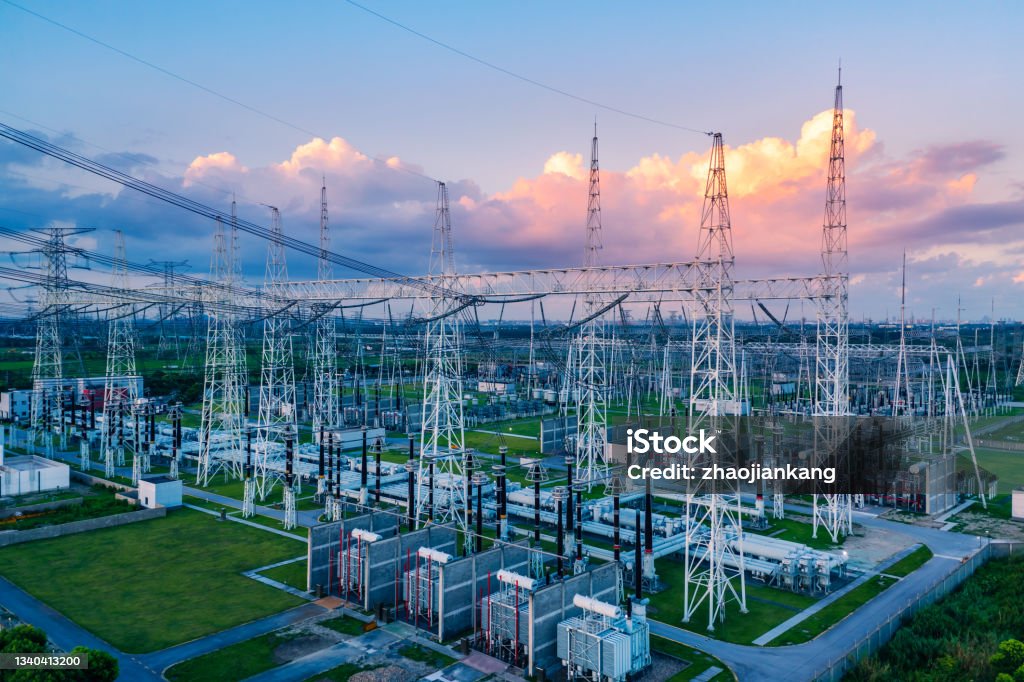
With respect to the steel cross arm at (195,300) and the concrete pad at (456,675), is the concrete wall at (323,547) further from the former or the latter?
the steel cross arm at (195,300)

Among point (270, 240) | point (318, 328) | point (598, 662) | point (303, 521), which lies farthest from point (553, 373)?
point (598, 662)

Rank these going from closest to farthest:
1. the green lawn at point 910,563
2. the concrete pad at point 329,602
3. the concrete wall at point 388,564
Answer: the concrete wall at point 388,564, the concrete pad at point 329,602, the green lawn at point 910,563

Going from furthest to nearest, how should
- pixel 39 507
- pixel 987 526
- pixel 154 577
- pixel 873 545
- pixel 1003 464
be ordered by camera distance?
1. pixel 1003 464
2. pixel 39 507
3. pixel 987 526
4. pixel 873 545
5. pixel 154 577

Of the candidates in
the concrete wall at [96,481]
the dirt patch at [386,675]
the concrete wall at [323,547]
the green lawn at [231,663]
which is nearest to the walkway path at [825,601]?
the dirt patch at [386,675]

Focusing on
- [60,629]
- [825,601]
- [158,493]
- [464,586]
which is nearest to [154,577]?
[60,629]

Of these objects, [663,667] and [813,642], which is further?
[813,642]

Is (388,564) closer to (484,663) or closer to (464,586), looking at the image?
(464,586)

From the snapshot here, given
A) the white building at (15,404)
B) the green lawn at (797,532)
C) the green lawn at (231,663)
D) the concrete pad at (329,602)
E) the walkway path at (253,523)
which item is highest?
the white building at (15,404)
